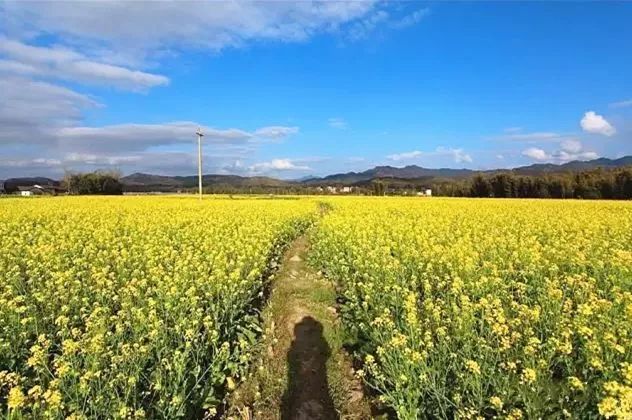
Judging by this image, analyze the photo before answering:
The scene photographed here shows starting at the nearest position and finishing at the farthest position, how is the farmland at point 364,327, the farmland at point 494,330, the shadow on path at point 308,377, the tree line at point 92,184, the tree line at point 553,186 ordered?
the farmland at point 494,330 → the farmland at point 364,327 → the shadow on path at point 308,377 → the tree line at point 553,186 → the tree line at point 92,184

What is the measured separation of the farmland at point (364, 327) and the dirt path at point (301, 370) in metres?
0.29

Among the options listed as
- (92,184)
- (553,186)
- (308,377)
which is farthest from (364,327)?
(92,184)

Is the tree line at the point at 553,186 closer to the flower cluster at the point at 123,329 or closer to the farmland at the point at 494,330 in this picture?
the farmland at the point at 494,330

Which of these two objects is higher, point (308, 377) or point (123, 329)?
point (123, 329)

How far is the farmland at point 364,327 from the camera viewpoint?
4836mm

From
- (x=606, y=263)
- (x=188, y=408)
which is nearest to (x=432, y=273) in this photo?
(x=606, y=263)

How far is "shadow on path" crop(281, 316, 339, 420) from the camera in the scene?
21.1 feet

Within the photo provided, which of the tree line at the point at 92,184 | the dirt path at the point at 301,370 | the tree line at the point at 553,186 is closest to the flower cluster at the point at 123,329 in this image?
the dirt path at the point at 301,370

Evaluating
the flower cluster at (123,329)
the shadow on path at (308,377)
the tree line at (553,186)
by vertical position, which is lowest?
the shadow on path at (308,377)

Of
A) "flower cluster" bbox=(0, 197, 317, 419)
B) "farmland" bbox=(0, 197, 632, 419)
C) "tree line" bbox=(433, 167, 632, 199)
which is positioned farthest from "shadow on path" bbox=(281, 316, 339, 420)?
"tree line" bbox=(433, 167, 632, 199)

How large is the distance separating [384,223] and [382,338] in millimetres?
14051

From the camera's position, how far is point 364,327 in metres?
7.71

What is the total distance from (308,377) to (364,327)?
1207mm

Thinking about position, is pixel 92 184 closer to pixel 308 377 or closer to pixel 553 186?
pixel 553 186
